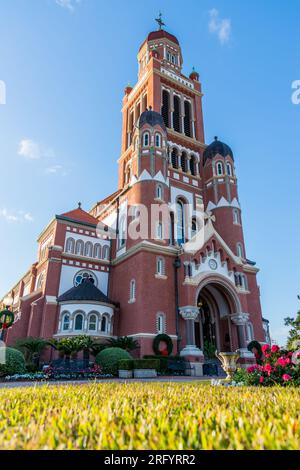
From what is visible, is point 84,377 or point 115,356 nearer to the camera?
point 84,377

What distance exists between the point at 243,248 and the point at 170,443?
29.3m

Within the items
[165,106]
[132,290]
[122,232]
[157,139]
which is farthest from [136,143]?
[132,290]

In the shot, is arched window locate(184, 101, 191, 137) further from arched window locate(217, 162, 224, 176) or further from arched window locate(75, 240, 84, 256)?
arched window locate(75, 240, 84, 256)

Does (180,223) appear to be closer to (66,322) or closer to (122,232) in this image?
(122,232)

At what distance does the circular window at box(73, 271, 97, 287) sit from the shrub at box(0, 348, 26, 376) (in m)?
11.9

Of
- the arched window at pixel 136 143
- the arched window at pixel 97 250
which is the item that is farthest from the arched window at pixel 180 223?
the arched window at pixel 97 250

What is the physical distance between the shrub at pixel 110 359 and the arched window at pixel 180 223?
1340 cm

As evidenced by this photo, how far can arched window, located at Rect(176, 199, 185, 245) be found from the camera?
2910cm

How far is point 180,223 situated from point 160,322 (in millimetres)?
10622

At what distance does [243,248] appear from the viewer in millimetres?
30203

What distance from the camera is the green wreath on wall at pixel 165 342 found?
21.4 metres

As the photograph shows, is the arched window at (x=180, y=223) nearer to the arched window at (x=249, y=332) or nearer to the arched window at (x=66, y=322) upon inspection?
the arched window at (x=249, y=332)

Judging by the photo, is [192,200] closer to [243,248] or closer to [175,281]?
[243,248]

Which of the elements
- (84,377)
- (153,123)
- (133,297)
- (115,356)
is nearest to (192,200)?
(153,123)
